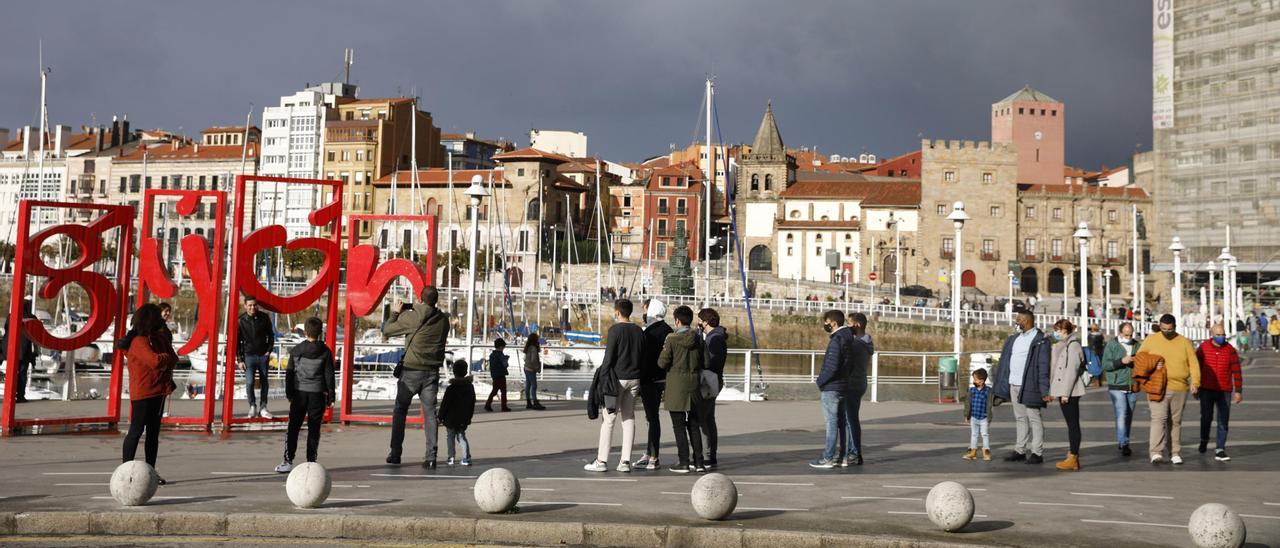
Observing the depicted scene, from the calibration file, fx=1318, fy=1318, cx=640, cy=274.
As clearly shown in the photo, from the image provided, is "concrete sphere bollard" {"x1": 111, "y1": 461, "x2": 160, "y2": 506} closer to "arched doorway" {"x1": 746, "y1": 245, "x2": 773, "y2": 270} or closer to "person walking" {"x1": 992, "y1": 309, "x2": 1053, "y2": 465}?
"person walking" {"x1": 992, "y1": 309, "x2": 1053, "y2": 465}

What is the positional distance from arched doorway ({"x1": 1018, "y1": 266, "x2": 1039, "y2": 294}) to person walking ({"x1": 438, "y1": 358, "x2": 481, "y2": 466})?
86.4m

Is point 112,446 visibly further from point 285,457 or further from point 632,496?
point 632,496

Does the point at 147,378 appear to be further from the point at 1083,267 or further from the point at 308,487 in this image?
the point at 1083,267

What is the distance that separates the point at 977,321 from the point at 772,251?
39392 mm

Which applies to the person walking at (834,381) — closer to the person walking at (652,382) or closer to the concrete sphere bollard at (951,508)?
the person walking at (652,382)

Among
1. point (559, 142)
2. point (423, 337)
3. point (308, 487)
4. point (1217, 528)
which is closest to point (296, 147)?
point (559, 142)

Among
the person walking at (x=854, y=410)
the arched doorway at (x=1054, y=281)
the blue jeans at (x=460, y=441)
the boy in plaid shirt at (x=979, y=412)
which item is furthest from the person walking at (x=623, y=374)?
the arched doorway at (x=1054, y=281)

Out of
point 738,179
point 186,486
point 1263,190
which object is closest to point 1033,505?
point 186,486

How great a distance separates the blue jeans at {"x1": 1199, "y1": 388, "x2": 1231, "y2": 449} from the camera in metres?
13.2

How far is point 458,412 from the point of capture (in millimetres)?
11766

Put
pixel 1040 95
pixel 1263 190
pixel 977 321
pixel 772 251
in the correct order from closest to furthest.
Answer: pixel 977 321 → pixel 1263 190 → pixel 772 251 → pixel 1040 95

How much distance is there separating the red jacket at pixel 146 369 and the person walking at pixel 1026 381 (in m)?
7.55

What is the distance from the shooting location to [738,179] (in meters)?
108

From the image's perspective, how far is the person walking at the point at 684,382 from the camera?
11.6m
